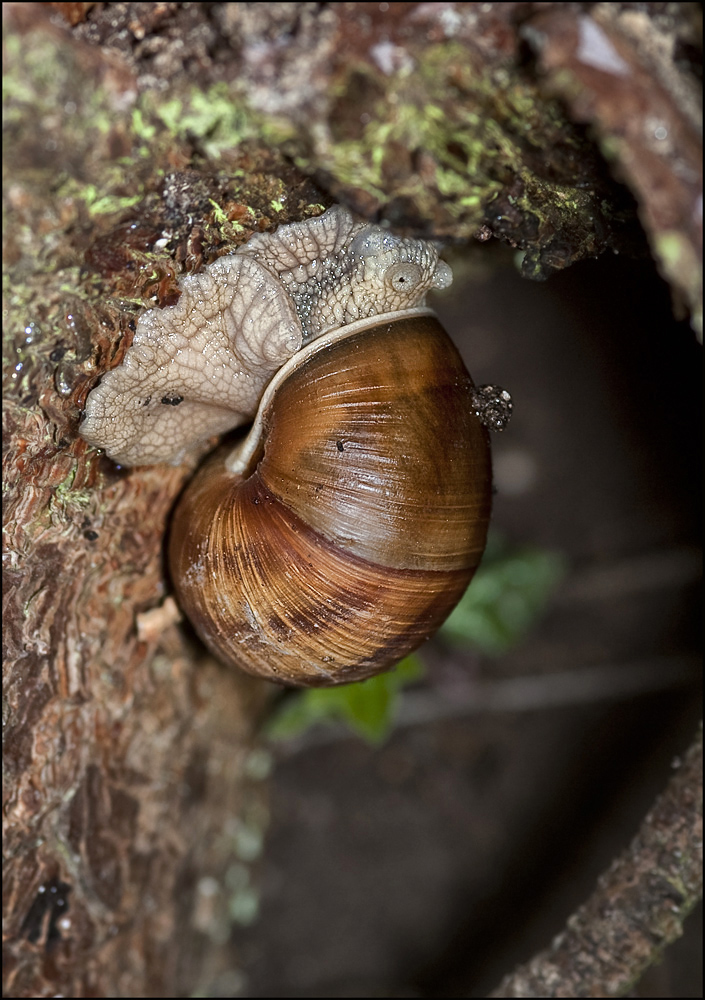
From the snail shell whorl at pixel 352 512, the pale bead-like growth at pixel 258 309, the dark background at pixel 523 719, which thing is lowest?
the dark background at pixel 523 719

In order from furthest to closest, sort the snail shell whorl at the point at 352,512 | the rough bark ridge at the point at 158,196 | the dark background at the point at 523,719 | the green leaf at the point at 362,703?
the dark background at the point at 523,719 < the green leaf at the point at 362,703 < the snail shell whorl at the point at 352,512 < the rough bark ridge at the point at 158,196

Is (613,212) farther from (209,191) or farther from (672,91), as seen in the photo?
(209,191)

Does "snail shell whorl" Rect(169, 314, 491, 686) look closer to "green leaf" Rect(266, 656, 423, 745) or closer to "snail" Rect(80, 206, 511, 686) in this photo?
"snail" Rect(80, 206, 511, 686)

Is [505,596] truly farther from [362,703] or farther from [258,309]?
[258,309]

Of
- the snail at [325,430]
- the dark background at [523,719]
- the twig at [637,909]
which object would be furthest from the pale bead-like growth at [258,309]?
the twig at [637,909]

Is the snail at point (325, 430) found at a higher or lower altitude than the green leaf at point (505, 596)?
higher

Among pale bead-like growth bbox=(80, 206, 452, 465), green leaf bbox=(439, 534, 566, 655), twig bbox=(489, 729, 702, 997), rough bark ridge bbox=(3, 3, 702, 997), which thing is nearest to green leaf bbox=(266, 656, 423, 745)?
green leaf bbox=(439, 534, 566, 655)

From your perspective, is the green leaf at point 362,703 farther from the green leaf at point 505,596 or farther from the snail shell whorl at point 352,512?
the snail shell whorl at point 352,512
